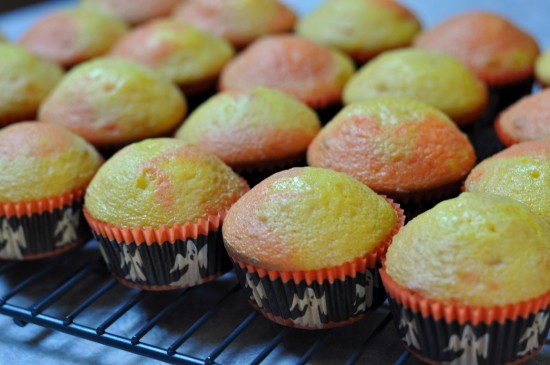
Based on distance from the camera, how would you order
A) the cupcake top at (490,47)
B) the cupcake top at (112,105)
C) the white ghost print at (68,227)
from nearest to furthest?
the white ghost print at (68,227)
the cupcake top at (112,105)
the cupcake top at (490,47)

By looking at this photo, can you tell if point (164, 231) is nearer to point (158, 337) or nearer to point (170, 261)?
point (170, 261)

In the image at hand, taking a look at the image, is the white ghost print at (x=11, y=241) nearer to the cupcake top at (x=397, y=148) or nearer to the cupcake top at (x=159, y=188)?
the cupcake top at (x=159, y=188)

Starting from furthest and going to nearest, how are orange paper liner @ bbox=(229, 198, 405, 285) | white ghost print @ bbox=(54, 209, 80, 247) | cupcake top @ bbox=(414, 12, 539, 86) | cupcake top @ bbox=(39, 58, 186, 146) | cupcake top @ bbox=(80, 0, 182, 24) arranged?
cupcake top @ bbox=(80, 0, 182, 24), cupcake top @ bbox=(414, 12, 539, 86), cupcake top @ bbox=(39, 58, 186, 146), white ghost print @ bbox=(54, 209, 80, 247), orange paper liner @ bbox=(229, 198, 405, 285)

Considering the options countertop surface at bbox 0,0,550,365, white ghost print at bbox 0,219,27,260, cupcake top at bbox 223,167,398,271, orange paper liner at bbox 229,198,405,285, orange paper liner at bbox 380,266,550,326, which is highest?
cupcake top at bbox 223,167,398,271

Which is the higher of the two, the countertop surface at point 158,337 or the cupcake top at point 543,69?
the cupcake top at point 543,69

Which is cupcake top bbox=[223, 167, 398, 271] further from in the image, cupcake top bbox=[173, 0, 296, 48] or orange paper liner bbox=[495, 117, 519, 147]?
cupcake top bbox=[173, 0, 296, 48]

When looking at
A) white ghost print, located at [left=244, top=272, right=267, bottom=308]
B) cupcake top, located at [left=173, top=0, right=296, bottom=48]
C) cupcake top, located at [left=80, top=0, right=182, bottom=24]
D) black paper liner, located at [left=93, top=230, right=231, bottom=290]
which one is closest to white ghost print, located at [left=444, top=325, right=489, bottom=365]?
white ghost print, located at [left=244, top=272, right=267, bottom=308]

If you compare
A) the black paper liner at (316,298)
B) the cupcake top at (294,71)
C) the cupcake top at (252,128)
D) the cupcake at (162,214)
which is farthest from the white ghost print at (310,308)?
the cupcake top at (294,71)
